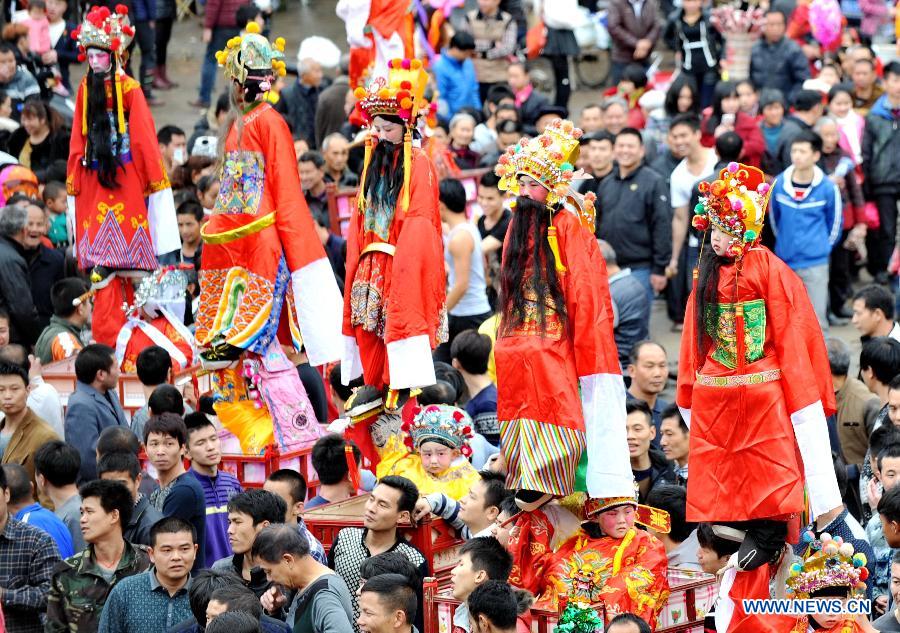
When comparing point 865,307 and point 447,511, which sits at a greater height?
point 865,307

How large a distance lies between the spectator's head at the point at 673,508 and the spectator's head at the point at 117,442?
2557 millimetres

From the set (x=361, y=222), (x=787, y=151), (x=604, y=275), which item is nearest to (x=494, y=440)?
(x=361, y=222)

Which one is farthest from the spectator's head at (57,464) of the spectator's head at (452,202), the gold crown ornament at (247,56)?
the spectator's head at (452,202)

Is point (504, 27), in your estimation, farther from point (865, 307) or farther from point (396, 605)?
point (396, 605)

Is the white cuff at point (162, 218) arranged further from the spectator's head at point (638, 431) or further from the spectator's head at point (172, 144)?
the spectator's head at point (638, 431)

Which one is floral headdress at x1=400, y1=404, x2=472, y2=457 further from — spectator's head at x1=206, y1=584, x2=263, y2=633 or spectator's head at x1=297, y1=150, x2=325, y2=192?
spectator's head at x1=297, y1=150, x2=325, y2=192

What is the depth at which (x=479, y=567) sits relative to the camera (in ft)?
23.0

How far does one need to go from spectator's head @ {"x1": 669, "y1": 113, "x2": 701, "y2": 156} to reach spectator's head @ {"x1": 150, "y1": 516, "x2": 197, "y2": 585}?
675 centimetres

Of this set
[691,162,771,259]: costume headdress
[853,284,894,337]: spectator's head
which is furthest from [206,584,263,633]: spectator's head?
[853,284,894,337]: spectator's head

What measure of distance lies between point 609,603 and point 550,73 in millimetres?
13512

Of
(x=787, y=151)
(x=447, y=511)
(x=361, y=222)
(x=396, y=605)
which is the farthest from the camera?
(x=787, y=151)

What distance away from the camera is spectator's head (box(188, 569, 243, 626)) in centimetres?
678

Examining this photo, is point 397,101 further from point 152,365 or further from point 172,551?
point 172,551

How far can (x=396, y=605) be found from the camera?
666cm
